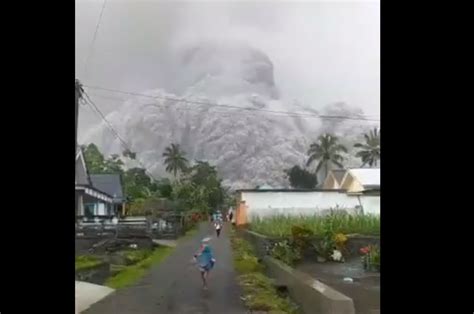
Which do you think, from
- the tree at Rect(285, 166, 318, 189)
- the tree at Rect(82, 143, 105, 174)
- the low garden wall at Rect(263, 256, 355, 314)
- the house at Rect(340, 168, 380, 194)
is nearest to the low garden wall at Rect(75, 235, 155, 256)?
the tree at Rect(82, 143, 105, 174)

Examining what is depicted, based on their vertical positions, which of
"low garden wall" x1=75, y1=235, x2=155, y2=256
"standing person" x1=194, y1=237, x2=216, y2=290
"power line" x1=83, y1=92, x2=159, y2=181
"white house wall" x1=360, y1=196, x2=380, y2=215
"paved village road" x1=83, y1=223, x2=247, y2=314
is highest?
"power line" x1=83, y1=92, x2=159, y2=181

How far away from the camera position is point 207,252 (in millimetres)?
2686

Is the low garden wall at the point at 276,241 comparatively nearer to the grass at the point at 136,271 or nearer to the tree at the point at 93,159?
the grass at the point at 136,271

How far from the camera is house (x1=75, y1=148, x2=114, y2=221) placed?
8.02ft

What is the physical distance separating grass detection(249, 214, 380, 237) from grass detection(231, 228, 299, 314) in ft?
0.35

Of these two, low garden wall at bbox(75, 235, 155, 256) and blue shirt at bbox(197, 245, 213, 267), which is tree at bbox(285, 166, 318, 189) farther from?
low garden wall at bbox(75, 235, 155, 256)

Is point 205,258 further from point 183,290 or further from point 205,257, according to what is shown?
point 183,290

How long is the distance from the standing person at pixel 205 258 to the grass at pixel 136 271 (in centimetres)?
13

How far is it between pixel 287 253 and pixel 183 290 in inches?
18.9
